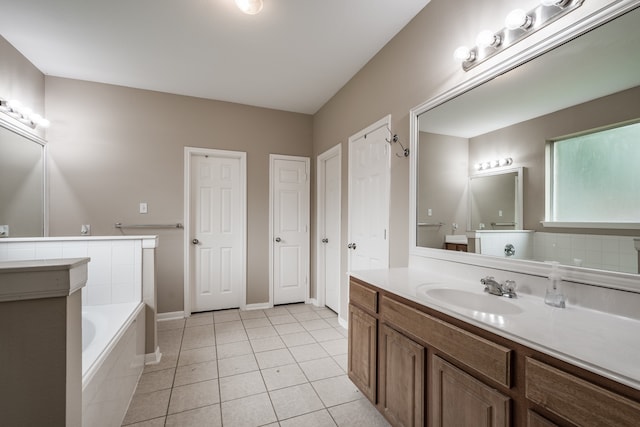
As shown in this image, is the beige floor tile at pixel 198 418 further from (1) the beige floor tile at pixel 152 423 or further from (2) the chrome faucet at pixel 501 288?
(2) the chrome faucet at pixel 501 288

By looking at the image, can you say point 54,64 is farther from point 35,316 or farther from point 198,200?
point 35,316

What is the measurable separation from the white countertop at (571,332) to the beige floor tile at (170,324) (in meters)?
2.73

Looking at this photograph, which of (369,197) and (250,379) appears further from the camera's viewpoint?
(369,197)

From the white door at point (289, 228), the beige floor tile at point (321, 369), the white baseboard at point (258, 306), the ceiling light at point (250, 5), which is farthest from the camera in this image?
the white door at point (289, 228)

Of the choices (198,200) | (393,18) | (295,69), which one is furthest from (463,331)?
(198,200)

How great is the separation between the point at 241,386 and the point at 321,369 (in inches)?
23.9

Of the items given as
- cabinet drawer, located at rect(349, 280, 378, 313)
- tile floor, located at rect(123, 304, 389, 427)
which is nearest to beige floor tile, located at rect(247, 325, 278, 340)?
tile floor, located at rect(123, 304, 389, 427)

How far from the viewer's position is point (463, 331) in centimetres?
106

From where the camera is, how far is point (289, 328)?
2.98 metres

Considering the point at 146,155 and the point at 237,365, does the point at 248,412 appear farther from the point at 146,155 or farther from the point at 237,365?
the point at 146,155

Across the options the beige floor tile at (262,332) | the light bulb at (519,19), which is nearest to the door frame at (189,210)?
the beige floor tile at (262,332)

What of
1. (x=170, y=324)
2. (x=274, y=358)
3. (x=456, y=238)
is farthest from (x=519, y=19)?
(x=170, y=324)

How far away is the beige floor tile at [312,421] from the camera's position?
5.27 ft

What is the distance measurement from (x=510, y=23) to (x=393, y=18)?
38.9 inches
